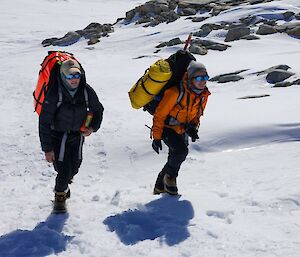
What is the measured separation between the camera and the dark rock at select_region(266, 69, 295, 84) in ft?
42.3

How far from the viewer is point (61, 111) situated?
200 inches

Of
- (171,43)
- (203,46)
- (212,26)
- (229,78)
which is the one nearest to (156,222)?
(229,78)

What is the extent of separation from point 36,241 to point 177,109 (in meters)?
2.17

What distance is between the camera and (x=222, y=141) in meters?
8.09

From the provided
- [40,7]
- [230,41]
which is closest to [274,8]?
[230,41]

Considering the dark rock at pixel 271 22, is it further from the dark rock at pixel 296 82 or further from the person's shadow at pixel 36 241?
the person's shadow at pixel 36 241

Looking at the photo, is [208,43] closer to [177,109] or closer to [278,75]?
[278,75]

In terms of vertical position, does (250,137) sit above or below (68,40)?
below

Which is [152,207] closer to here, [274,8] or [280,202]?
[280,202]

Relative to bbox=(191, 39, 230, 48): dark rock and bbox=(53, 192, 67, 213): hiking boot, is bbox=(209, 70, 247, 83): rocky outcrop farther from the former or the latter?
bbox=(53, 192, 67, 213): hiking boot

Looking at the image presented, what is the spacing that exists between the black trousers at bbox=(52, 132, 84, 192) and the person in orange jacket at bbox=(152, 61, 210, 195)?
92cm

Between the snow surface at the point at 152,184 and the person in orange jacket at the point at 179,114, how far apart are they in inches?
23.3

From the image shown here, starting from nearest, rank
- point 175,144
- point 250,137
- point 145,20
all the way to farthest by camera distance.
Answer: point 175,144, point 250,137, point 145,20

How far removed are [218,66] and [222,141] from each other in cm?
883
